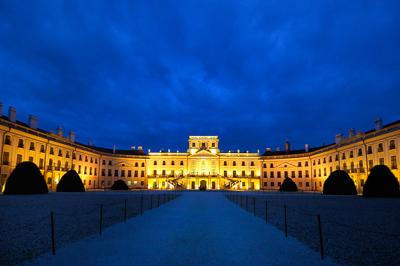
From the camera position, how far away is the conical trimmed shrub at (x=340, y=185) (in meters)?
47.9

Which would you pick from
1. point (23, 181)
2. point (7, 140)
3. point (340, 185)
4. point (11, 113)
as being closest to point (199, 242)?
point (23, 181)

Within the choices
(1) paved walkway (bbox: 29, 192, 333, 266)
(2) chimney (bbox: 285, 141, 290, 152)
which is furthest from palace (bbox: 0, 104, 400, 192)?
(1) paved walkway (bbox: 29, 192, 333, 266)

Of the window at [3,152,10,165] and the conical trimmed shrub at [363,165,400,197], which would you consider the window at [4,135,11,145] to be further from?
the conical trimmed shrub at [363,165,400,197]

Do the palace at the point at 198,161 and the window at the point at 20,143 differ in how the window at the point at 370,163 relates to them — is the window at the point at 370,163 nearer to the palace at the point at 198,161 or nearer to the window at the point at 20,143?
the palace at the point at 198,161

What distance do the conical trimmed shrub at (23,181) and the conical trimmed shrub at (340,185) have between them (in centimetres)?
4678

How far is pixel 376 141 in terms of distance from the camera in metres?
51.9

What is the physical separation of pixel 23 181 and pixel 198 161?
207 feet

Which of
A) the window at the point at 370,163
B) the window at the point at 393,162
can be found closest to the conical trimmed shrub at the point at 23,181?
the window at the point at 393,162

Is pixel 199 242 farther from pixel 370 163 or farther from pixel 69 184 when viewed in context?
pixel 370 163

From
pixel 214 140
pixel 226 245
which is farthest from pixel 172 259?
pixel 214 140

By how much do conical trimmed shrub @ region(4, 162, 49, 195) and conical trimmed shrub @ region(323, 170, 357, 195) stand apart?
46.8 metres

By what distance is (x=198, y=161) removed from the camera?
319 feet

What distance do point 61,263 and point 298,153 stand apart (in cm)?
8915

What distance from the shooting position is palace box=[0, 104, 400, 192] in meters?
50.0
